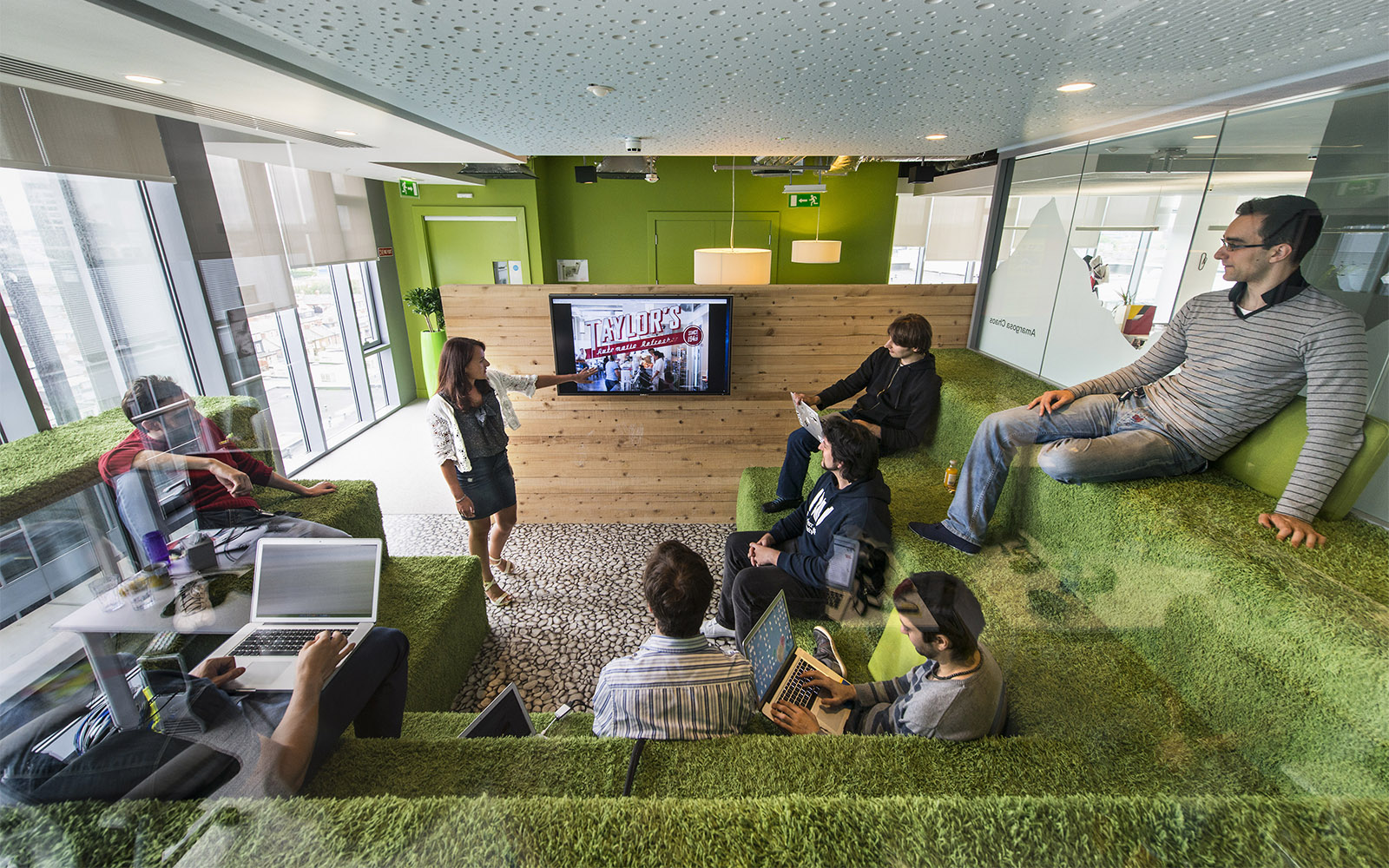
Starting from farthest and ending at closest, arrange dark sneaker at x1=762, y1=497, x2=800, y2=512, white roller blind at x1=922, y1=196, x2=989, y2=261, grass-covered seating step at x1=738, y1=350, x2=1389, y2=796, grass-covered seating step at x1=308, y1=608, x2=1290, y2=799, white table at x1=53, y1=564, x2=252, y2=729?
white roller blind at x1=922, y1=196, x2=989, y2=261
dark sneaker at x1=762, y1=497, x2=800, y2=512
grass-covered seating step at x1=308, y1=608, x2=1290, y2=799
grass-covered seating step at x1=738, y1=350, x2=1389, y2=796
white table at x1=53, y1=564, x2=252, y2=729

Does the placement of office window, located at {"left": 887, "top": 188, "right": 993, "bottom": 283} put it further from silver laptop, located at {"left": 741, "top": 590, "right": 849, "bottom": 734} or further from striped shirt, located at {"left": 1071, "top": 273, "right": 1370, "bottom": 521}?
silver laptop, located at {"left": 741, "top": 590, "right": 849, "bottom": 734}

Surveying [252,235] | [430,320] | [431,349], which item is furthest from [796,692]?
[430,320]

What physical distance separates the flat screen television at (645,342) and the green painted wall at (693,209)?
3.22 m

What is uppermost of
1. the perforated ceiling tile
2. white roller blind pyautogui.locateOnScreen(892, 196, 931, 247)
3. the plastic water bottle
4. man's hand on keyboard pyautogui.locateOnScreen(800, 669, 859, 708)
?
white roller blind pyautogui.locateOnScreen(892, 196, 931, 247)

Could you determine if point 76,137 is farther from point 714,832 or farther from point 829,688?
point 829,688

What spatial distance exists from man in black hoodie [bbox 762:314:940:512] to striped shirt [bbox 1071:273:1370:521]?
42.6 inches

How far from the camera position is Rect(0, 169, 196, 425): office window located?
614 mm

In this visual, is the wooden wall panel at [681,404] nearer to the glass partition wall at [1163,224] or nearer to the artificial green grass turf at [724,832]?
the glass partition wall at [1163,224]

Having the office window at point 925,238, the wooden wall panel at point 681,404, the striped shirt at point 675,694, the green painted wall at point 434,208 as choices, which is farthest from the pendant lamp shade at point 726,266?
the striped shirt at point 675,694

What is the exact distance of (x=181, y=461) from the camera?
87 centimetres

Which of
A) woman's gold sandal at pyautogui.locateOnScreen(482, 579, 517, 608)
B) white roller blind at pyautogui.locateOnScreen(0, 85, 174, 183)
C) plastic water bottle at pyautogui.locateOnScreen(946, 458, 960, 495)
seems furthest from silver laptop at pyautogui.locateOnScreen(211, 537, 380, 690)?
plastic water bottle at pyautogui.locateOnScreen(946, 458, 960, 495)

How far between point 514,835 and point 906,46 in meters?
1.37

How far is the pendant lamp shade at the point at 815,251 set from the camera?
5594mm

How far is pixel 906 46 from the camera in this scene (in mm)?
915
